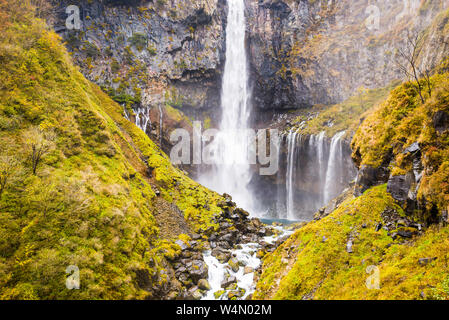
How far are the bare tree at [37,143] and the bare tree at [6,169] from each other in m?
0.70

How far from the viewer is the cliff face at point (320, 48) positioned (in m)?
35.7

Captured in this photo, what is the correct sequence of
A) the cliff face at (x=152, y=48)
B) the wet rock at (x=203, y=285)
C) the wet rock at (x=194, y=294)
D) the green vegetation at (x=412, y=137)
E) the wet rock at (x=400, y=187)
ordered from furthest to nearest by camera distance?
the cliff face at (x=152, y=48), the wet rock at (x=203, y=285), the wet rock at (x=194, y=294), the wet rock at (x=400, y=187), the green vegetation at (x=412, y=137)

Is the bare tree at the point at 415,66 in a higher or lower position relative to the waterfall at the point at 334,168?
higher

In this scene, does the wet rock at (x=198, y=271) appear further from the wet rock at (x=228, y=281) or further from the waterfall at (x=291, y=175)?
the waterfall at (x=291, y=175)

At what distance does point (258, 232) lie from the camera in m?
19.5

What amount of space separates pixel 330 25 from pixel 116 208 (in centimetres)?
4721

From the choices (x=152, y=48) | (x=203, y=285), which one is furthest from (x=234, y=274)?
(x=152, y=48)

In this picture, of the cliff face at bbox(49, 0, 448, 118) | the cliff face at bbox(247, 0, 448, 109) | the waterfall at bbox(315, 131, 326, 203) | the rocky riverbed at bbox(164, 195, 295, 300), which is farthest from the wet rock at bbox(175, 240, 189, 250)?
the cliff face at bbox(247, 0, 448, 109)

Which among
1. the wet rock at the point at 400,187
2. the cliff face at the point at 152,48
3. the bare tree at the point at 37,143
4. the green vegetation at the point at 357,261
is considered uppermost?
the cliff face at the point at 152,48

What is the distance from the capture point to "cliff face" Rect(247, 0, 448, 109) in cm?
3572

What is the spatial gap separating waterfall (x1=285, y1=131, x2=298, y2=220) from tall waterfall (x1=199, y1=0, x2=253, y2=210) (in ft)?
23.0

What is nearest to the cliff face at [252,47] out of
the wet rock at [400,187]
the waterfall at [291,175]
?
the waterfall at [291,175]

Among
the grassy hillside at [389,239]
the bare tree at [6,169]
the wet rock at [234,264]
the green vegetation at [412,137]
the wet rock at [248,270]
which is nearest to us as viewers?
the grassy hillside at [389,239]
